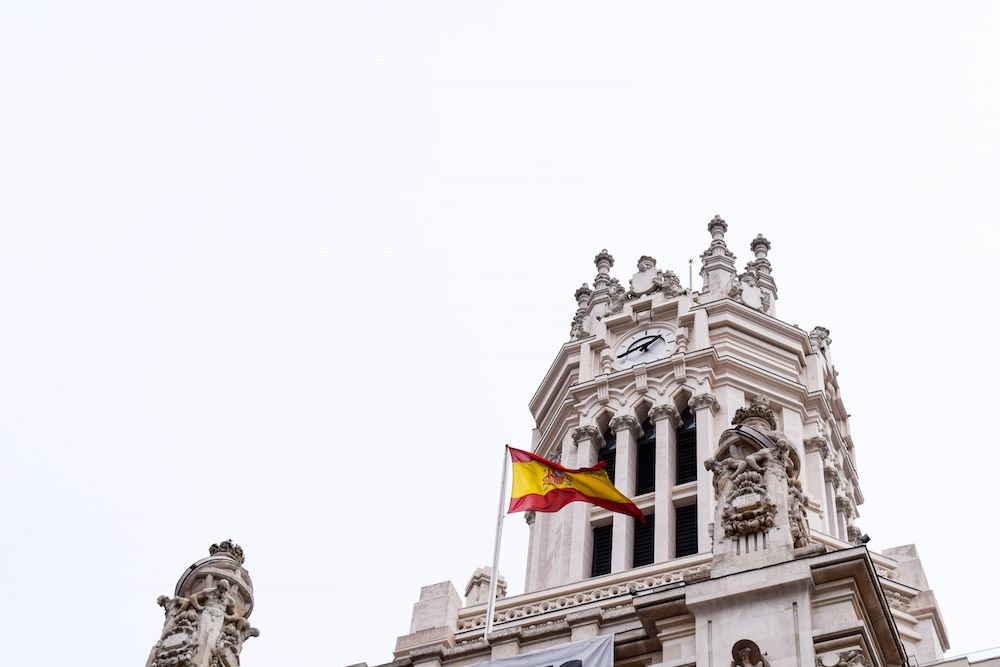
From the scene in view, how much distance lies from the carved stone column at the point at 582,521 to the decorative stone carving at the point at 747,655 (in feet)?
59.4

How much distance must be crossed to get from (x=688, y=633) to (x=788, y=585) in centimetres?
197

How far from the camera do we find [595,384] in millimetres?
49844

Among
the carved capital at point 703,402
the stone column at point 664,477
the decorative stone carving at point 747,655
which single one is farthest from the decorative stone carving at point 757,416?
the carved capital at point 703,402

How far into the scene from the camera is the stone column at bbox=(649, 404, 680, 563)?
4278 cm

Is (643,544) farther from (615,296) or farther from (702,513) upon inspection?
(615,296)

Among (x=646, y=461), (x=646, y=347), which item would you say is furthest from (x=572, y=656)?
(x=646, y=347)

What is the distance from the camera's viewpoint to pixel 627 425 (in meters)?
47.9

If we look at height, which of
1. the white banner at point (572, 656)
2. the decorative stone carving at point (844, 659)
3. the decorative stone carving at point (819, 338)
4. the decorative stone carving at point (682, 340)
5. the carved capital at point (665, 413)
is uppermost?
the decorative stone carving at point (819, 338)

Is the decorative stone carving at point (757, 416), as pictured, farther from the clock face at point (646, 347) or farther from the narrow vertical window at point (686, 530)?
the clock face at point (646, 347)

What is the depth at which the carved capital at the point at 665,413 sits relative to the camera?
47.6 m

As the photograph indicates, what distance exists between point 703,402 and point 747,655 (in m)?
23.6

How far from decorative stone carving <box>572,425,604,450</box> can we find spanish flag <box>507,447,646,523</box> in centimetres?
1114

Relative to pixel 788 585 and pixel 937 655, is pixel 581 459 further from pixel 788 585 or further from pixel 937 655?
pixel 788 585

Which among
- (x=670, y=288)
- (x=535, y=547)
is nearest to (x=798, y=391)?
(x=670, y=288)
